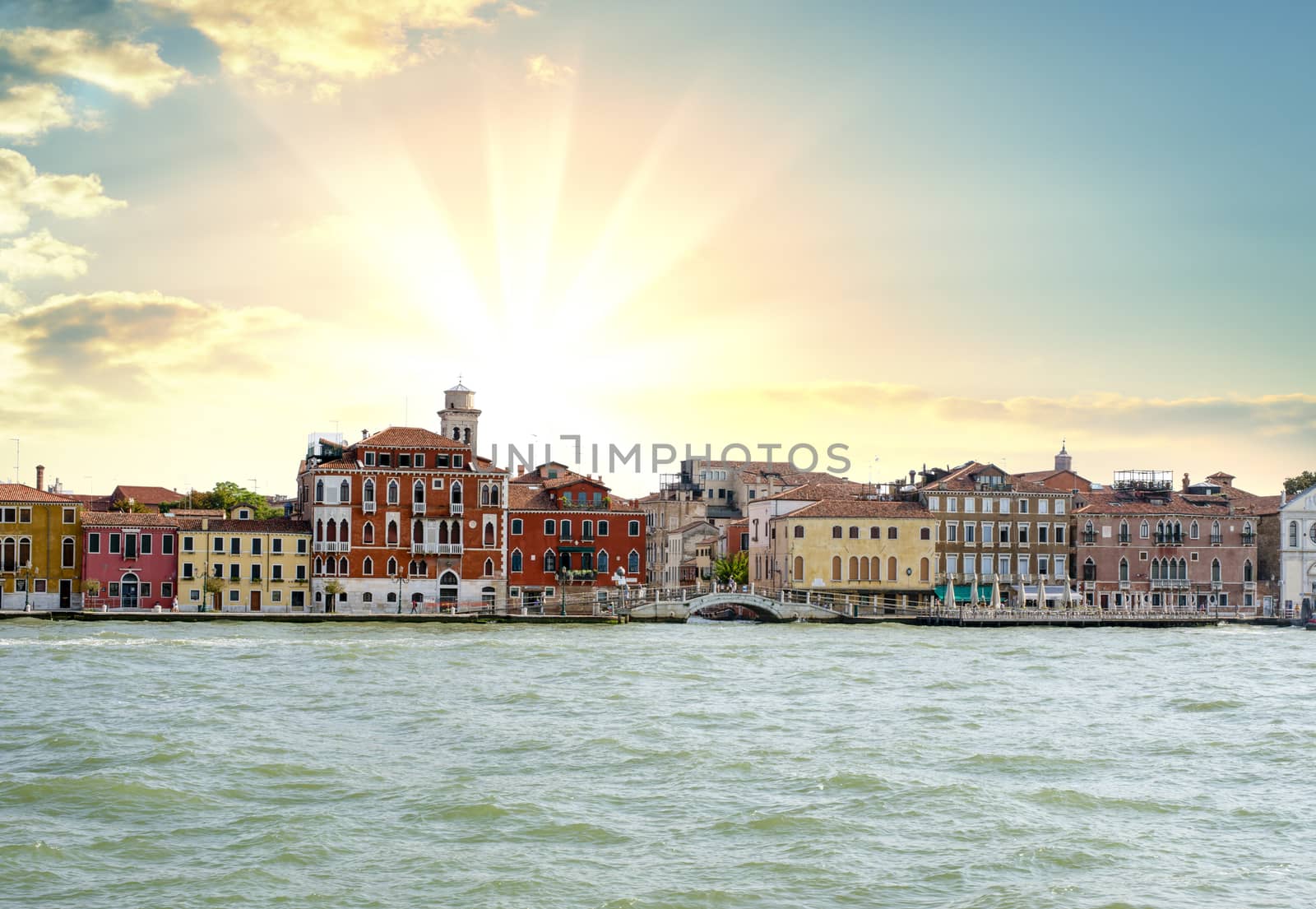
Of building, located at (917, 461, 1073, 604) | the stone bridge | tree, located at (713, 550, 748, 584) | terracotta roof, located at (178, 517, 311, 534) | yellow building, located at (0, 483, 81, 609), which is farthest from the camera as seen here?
tree, located at (713, 550, 748, 584)

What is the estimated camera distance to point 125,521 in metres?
57.9

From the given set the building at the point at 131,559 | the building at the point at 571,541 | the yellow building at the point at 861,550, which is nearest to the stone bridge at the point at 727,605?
the building at the point at 571,541

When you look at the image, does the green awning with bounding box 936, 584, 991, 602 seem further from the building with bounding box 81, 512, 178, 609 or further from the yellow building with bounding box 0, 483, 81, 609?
the yellow building with bounding box 0, 483, 81, 609

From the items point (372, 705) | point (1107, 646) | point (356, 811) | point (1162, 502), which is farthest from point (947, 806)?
point (1162, 502)

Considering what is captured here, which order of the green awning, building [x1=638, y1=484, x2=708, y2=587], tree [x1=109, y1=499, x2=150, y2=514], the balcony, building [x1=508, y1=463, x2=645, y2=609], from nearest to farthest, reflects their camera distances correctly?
the balcony
building [x1=508, y1=463, x2=645, y2=609]
the green awning
tree [x1=109, y1=499, x2=150, y2=514]
building [x1=638, y1=484, x2=708, y2=587]

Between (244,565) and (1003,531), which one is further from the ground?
(1003,531)

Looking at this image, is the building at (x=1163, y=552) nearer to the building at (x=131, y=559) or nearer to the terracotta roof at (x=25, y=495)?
the building at (x=131, y=559)

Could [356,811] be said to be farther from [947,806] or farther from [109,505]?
[109,505]

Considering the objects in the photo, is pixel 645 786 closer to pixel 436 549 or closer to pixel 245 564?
pixel 436 549

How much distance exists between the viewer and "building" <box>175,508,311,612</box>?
57.9 m

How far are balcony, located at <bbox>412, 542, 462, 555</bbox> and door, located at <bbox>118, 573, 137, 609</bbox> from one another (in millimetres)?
11009

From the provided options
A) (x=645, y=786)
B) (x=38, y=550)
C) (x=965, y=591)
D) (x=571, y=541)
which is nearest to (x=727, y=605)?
(x=571, y=541)

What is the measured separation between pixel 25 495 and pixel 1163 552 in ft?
164

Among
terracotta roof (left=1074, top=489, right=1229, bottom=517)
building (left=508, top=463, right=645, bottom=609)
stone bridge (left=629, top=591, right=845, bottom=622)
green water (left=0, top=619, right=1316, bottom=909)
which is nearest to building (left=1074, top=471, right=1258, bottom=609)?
terracotta roof (left=1074, top=489, right=1229, bottom=517)
